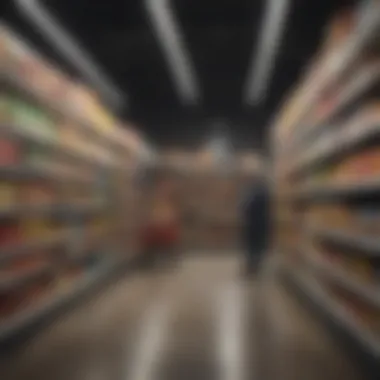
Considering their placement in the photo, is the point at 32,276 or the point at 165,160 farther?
the point at 165,160

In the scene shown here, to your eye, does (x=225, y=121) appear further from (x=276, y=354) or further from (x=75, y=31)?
(x=276, y=354)

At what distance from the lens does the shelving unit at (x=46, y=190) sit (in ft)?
17.1

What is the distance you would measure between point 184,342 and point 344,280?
134cm

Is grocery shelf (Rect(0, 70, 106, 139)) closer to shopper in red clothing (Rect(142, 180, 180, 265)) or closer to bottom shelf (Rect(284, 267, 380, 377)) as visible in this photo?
bottom shelf (Rect(284, 267, 380, 377))

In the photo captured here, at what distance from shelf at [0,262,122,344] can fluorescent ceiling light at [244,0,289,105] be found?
374cm

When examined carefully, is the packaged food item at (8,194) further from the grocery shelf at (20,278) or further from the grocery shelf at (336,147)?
the grocery shelf at (336,147)

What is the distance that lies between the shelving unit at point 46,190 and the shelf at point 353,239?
2.53 metres

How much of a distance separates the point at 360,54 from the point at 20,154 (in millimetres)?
2763

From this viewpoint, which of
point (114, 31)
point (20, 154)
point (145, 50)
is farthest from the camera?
point (145, 50)

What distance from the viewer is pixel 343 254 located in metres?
5.83

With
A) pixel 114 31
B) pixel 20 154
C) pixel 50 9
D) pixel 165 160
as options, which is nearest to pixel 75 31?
pixel 114 31

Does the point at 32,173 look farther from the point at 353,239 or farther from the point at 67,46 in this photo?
the point at 67,46

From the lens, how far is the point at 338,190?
5727mm


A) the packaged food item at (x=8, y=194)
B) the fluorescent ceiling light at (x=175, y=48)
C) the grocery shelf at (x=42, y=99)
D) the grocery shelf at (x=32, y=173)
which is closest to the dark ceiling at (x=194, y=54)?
the fluorescent ceiling light at (x=175, y=48)
